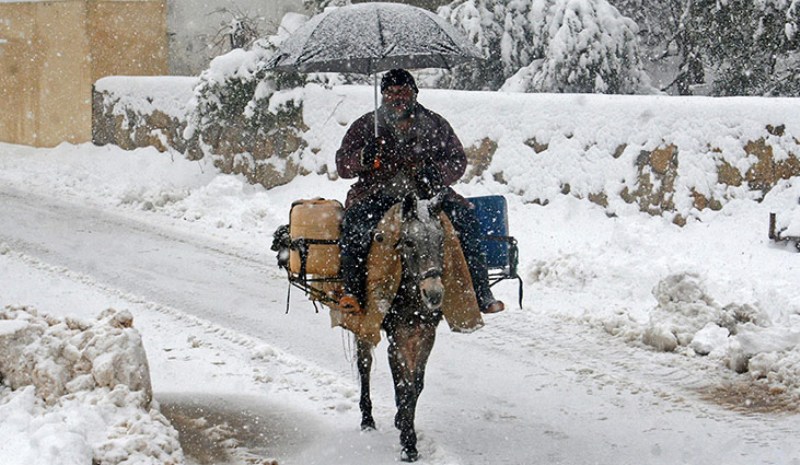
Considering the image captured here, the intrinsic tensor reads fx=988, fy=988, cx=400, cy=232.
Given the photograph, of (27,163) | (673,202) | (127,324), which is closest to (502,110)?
(673,202)

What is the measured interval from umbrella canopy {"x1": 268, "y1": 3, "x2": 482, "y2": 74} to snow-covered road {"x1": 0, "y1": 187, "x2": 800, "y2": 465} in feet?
7.41

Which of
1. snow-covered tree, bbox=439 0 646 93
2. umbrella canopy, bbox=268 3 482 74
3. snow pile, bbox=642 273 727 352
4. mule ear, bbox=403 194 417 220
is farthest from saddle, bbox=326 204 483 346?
snow-covered tree, bbox=439 0 646 93

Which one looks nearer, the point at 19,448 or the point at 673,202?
the point at 19,448

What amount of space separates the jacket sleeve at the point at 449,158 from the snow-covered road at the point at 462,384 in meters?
1.59

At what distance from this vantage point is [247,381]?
23.5 feet

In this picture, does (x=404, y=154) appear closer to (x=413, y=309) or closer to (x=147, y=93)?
(x=413, y=309)

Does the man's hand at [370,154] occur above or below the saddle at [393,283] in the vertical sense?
above

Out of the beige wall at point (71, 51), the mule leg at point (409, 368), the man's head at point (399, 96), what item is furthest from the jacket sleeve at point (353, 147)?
the beige wall at point (71, 51)

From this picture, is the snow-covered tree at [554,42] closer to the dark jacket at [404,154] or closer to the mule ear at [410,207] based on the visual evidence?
the dark jacket at [404,154]

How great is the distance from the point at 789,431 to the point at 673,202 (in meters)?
5.03

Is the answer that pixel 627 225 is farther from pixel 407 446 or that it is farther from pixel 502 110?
pixel 407 446

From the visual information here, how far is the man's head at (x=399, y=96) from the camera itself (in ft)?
19.1

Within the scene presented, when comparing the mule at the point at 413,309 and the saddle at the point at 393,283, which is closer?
the mule at the point at 413,309

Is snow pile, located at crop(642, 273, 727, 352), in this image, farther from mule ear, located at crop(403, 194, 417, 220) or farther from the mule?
mule ear, located at crop(403, 194, 417, 220)
